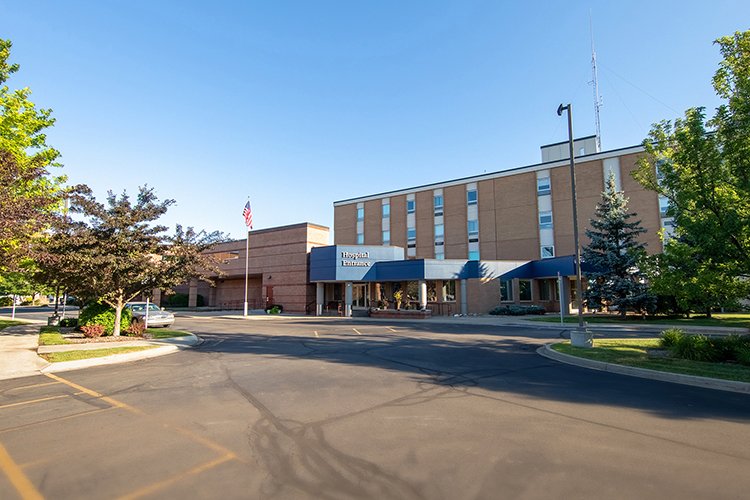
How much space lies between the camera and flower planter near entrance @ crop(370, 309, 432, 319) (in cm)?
3075

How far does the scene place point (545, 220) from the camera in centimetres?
4091

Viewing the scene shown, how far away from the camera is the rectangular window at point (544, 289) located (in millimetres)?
36822

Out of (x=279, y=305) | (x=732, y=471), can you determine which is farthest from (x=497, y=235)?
(x=732, y=471)

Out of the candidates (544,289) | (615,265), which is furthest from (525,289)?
(615,265)

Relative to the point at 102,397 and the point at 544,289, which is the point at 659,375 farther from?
the point at 544,289

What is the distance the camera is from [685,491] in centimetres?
377

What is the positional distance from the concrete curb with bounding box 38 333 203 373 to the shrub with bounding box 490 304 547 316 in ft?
77.4

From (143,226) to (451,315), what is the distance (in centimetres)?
2420

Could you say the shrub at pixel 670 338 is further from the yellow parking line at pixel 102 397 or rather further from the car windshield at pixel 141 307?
the car windshield at pixel 141 307

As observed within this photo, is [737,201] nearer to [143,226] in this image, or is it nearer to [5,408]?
[5,408]

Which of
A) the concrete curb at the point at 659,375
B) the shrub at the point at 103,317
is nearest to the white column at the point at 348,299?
the shrub at the point at 103,317

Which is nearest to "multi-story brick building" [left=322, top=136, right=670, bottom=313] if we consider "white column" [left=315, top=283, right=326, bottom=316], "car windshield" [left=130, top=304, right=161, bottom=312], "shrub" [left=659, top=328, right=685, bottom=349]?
"white column" [left=315, top=283, right=326, bottom=316]

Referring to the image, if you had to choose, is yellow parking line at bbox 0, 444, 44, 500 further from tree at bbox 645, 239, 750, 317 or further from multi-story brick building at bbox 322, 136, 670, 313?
multi-story brick building at bbox 322, 136, 670, 313

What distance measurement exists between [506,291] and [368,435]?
1324 inches
